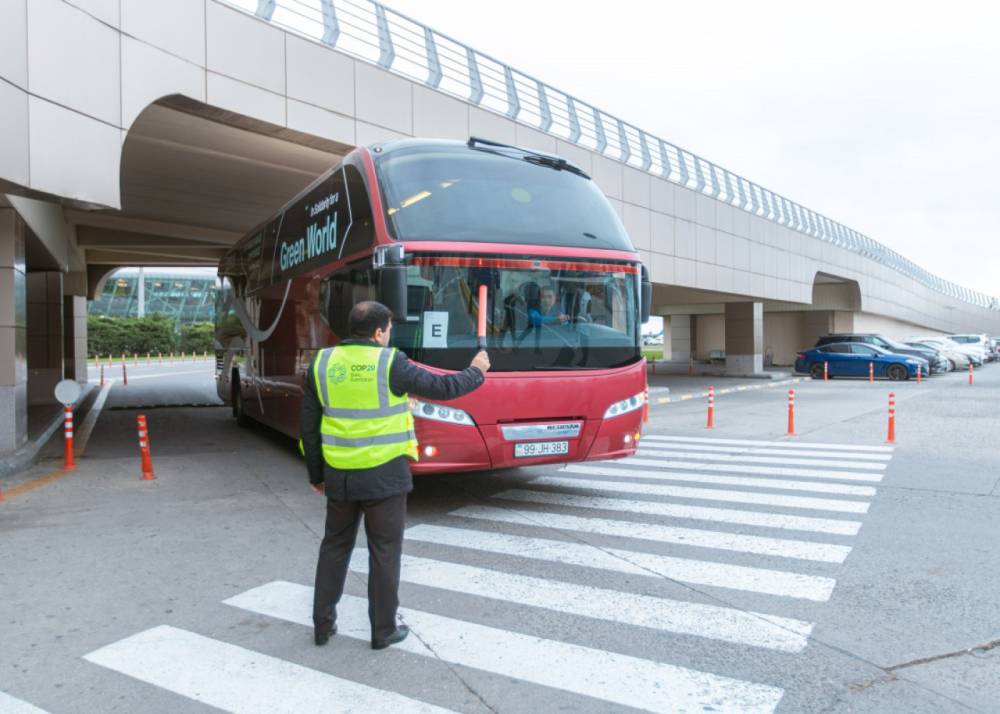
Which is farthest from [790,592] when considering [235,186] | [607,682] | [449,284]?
[235,186]

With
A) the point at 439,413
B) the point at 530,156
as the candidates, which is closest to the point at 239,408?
the point at 530,156

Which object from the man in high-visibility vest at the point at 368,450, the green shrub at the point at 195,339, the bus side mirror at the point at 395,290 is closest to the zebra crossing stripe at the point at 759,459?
A: the bus side mirror at the point at 395,290

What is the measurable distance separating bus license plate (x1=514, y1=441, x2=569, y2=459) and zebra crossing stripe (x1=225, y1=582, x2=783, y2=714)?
272cm

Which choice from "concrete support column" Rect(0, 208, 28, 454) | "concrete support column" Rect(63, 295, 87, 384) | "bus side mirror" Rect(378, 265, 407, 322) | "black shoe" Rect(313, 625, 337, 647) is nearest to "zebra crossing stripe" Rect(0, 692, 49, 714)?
"black shoe" Rect(313, 625, 337, 647)

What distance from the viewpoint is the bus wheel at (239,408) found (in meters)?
16.1

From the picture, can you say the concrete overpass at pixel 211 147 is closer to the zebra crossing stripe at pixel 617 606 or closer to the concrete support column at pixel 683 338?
the zebra crossing stripe at pixel 617 606

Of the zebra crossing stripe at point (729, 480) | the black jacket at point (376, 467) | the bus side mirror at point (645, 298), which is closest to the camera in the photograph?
the black jacket at point (376, 467)

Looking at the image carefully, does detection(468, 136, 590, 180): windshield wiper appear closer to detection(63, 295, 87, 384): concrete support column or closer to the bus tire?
the bus tire

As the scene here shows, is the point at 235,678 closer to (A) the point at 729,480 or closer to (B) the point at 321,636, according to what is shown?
(B) the point at 321,636

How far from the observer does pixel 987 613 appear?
481 cm

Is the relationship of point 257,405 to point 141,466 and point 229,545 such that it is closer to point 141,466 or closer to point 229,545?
point 141,466

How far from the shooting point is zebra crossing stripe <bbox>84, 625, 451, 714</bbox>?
3662 mm

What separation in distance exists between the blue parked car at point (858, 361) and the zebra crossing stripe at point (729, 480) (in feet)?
78.2

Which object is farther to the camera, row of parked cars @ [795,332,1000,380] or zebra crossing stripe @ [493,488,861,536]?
row of parked cars @ [795,332,1000,380]
